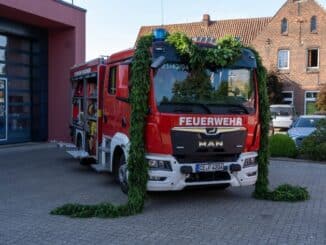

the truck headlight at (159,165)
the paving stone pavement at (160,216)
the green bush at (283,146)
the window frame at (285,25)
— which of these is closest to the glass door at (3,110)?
the paving stone pavement at (160,216)

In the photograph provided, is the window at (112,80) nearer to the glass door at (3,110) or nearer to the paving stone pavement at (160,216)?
the paving stone pavement at (160,216)

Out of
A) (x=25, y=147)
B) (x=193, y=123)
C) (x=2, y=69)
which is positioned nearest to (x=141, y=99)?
(x=193, y=123)

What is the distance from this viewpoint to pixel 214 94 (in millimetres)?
8375

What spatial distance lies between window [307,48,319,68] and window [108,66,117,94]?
33744mm

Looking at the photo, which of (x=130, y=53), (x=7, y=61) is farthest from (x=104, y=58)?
(x=7, y=61)

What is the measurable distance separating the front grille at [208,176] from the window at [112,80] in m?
2.53

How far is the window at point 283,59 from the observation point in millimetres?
42122

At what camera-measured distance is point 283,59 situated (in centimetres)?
4238

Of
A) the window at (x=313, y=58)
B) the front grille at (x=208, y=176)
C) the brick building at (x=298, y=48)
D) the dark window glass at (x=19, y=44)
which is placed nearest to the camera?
the front grille at (x=208, y=176)

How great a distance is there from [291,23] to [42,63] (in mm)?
27779

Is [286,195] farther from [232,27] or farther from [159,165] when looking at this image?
[232,27]

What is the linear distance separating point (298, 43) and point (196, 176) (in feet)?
117

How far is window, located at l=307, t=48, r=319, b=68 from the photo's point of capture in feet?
135

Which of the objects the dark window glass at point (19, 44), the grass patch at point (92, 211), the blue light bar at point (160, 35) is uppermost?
the dark window glass at point (19, 44)
